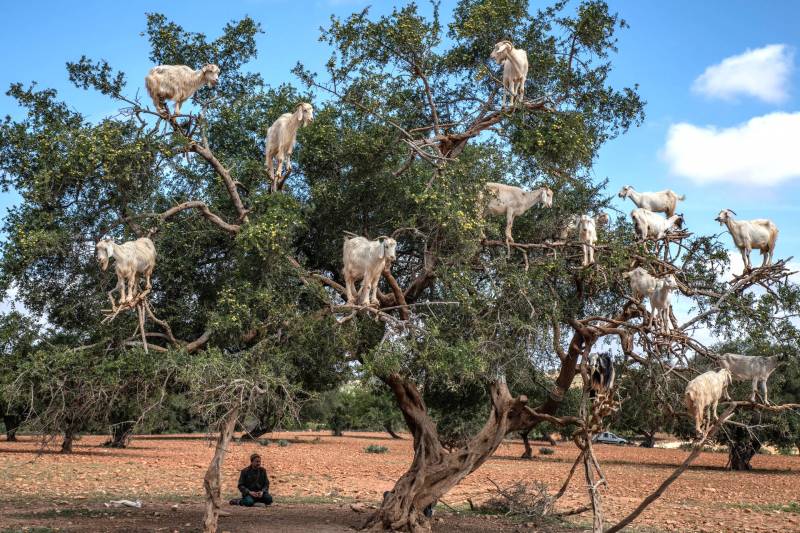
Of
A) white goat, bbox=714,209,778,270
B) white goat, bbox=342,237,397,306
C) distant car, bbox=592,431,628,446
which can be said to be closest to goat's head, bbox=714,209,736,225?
white goat, bbox=714,209,778,270

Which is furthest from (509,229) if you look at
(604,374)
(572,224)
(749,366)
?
(749,366)

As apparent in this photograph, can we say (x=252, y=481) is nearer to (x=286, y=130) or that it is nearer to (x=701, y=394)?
(x=286, y=130)

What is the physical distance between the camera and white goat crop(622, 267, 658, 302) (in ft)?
38.6

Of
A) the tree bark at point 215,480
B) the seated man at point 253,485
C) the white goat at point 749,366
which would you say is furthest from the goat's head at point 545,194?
the seated man at point 253,485

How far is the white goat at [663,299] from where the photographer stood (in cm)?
1180

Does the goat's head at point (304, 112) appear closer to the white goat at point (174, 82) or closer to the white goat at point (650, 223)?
the white goat at point (174, 82)

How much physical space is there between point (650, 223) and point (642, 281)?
46.9 inches

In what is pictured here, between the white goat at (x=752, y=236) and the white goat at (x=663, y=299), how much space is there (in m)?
1.08

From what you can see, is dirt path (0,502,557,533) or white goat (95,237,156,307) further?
dirt path (0,502,557,533)

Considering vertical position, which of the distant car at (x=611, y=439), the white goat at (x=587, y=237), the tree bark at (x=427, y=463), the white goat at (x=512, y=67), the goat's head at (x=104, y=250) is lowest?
the distant car at (x=611, y=439)

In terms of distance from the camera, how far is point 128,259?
10117 millimetres

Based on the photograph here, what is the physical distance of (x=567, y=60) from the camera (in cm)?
→ 1343

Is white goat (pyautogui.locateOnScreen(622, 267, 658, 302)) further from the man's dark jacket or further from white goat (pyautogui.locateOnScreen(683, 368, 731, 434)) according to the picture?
the man's dark jacket

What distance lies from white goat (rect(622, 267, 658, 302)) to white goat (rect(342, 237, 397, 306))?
364 centimetres
